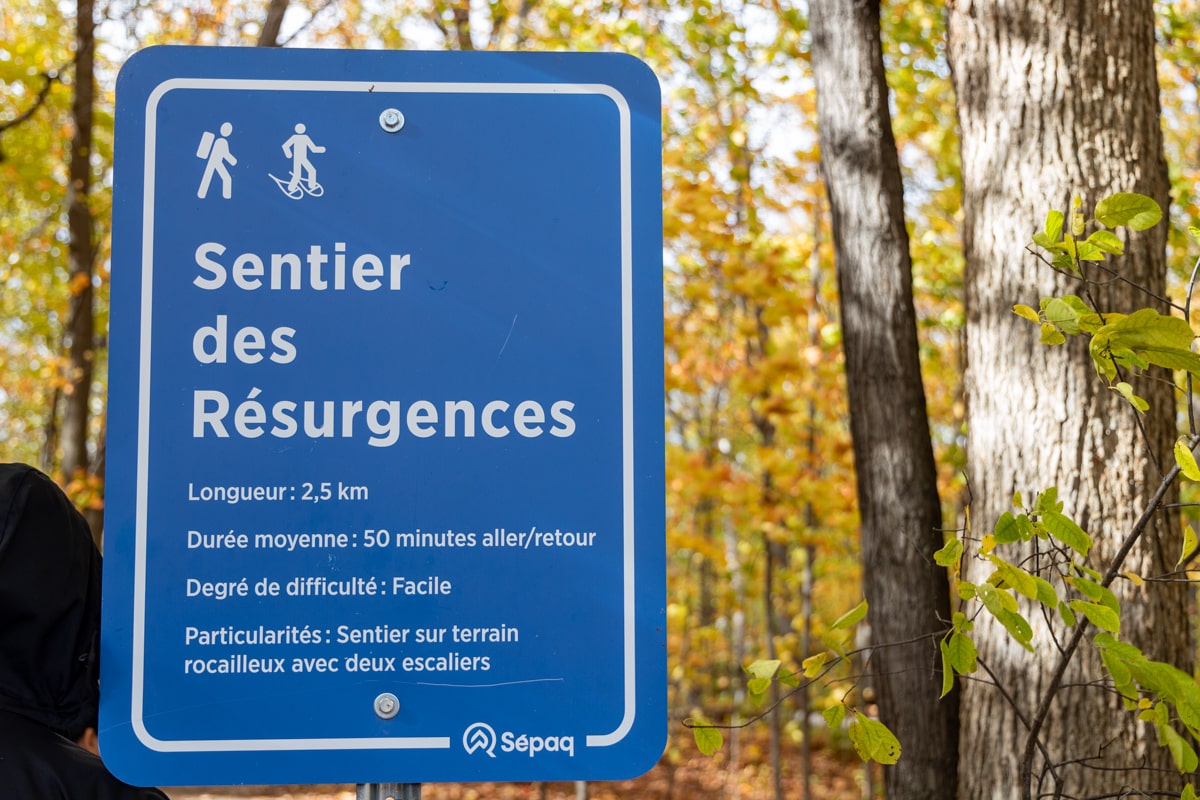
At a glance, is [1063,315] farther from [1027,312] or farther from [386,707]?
[386,707]

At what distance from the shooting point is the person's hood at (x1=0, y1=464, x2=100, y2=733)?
1577mm

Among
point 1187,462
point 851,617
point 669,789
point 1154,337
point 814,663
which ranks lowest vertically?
point 669,789

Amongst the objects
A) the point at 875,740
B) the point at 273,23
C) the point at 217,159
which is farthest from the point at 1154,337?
the point at 273,23

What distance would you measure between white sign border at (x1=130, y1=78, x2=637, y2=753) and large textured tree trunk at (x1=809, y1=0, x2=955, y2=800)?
1.99m

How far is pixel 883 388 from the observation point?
3268mm

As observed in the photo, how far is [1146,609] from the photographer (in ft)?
8.39

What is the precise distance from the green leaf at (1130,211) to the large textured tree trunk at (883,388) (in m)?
1.55

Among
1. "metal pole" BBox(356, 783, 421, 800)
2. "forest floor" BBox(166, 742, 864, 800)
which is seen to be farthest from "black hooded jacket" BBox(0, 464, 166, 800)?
"forest floor" BBox(166, 742, 864, 800)

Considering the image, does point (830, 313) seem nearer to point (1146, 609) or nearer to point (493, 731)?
point (1146, 609)

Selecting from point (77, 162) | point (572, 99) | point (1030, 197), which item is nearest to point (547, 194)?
point (572, 99)

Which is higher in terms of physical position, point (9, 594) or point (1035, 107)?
point (1035, 107)

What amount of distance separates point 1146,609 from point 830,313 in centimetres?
883

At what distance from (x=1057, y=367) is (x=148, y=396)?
2.12 metres

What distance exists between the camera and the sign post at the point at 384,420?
129 cm
